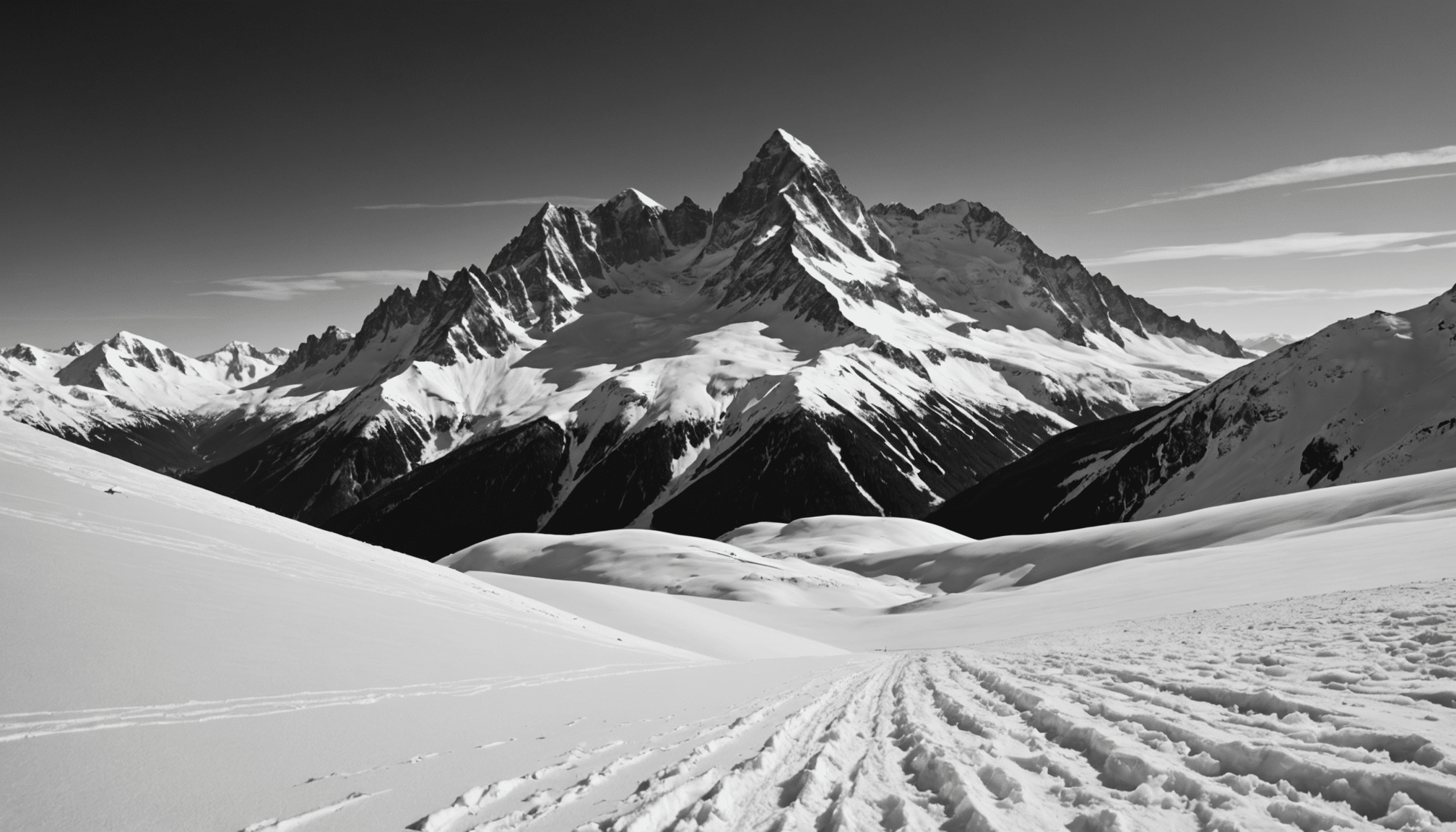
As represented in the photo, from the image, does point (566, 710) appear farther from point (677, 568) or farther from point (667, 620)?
point (677, 568)

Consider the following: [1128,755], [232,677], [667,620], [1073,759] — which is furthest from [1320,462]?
[232,677]

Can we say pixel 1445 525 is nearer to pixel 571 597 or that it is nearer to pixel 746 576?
pixel 571 597

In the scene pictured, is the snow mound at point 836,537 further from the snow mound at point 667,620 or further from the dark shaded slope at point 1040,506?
the snow mound at point 667,620

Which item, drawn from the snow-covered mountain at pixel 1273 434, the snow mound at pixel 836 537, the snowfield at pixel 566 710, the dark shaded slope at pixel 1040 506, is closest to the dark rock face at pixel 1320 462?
the snow-covered mountain at pixel 1273 434

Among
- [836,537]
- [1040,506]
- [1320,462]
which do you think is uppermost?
[1320,462]

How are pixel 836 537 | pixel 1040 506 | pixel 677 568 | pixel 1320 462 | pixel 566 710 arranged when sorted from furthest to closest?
pixel 1040 506 → pixel 1320 462 → pixel 836 537 → pixel 677 568 → pixel 566 710

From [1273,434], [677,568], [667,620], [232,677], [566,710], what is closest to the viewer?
[232,677]

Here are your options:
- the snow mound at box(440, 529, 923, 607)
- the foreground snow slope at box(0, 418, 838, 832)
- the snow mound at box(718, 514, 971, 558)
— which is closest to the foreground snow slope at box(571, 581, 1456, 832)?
the foreground snow slope at box(0, 418, 838, 832)
